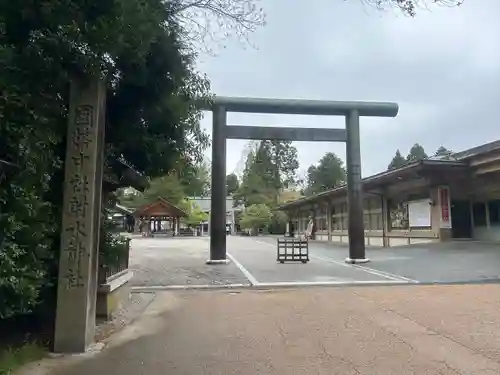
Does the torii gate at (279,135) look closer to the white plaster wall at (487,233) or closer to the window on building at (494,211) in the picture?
the window on building at (494,211)

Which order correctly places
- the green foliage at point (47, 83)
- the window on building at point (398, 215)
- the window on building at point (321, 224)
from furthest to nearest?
the window on building at point (321, 224) < the window on building at point (398, 215) < the green foliage at point (47, 83)

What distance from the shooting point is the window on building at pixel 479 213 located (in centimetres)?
1825

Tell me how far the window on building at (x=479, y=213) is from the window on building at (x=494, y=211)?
309 mm

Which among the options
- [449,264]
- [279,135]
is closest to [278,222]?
[279,135]

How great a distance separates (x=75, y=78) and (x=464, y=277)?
8.64 metres

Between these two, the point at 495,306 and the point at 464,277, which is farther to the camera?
the point at 464,277

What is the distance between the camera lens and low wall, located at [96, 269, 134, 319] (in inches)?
219

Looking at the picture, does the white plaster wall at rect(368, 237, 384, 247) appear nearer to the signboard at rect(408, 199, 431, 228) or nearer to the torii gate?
the signboard at rect(408, 199, 431, 228)

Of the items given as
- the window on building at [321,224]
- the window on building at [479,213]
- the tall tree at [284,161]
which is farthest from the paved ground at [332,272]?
the tall tree at [284,161]

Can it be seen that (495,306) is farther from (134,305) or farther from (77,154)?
(77,154)

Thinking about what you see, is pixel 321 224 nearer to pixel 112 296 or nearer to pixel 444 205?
pixel 444 205

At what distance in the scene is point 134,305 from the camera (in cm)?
680

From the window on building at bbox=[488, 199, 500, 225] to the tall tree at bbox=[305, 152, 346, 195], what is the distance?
31717mm

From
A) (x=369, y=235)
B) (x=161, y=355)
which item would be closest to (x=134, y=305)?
(x=161, y=355)
